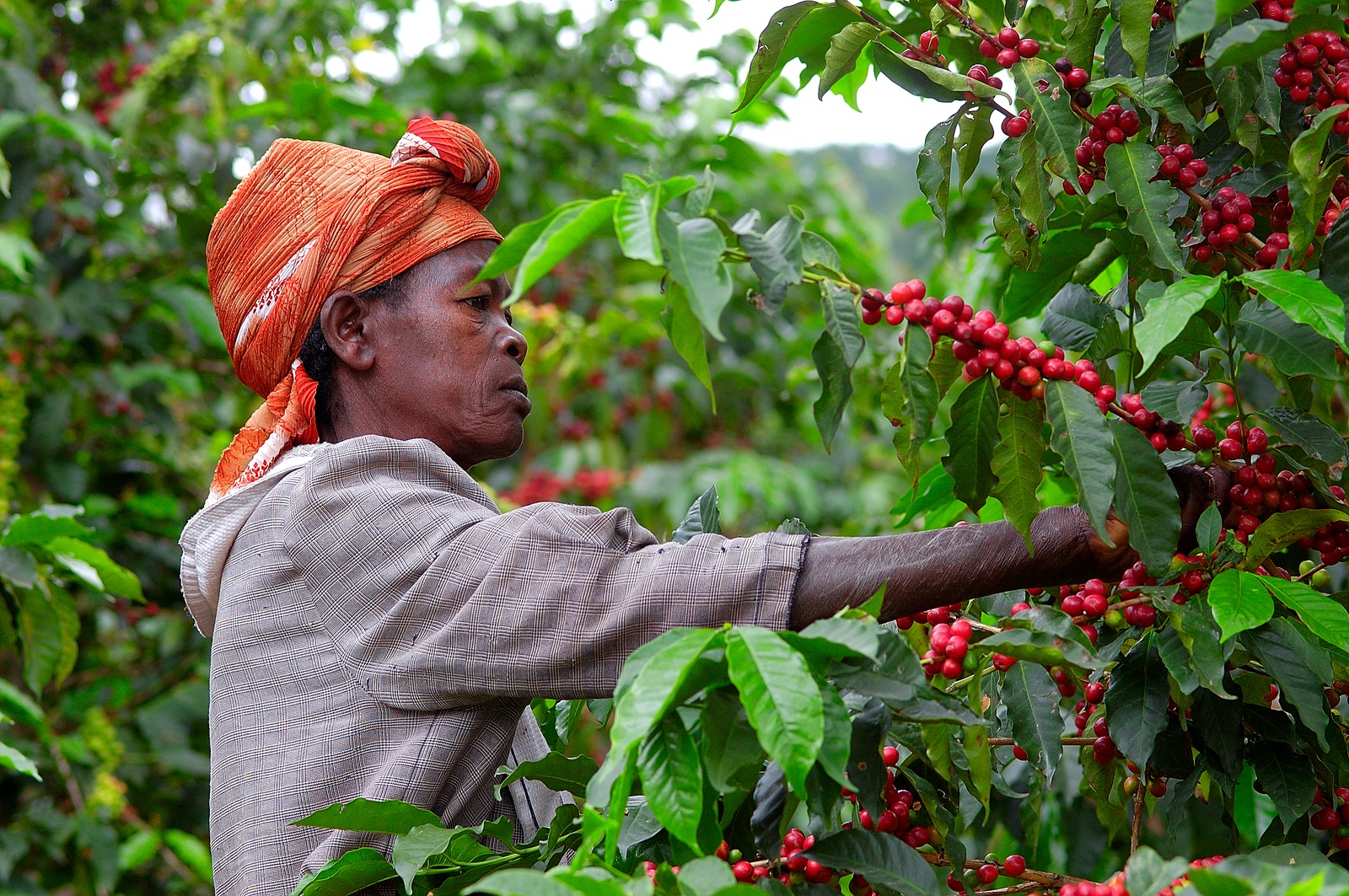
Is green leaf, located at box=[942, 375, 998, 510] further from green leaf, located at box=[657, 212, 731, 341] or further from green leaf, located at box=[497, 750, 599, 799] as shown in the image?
green leaf, located at box=[497, 750, 599, 799]

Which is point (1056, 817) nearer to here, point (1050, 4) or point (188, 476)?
point (1050, 4)

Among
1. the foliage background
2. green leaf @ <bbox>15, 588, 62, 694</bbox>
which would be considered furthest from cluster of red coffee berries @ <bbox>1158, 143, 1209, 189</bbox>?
green leaf @ <bbox>15, 588, 62, 694</bbox>

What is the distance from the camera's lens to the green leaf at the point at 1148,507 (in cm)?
126

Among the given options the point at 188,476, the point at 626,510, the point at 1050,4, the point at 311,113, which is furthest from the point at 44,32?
the point at 626,510

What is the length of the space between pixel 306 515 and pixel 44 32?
121 inches

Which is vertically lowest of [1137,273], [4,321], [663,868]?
[4,321]

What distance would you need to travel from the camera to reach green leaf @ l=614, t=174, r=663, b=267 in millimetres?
1057

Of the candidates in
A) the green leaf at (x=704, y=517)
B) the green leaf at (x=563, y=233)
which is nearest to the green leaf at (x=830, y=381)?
the green leaf at (x=563, y=233)

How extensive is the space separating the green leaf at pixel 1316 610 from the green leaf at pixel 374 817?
2.72 feet

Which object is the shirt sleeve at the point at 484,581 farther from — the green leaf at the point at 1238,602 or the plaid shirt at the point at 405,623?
the green leaf at the point at 1238,602

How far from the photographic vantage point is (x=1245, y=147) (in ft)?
4.68

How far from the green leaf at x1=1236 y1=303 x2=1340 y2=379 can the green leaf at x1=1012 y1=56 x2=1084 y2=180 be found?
193 mm

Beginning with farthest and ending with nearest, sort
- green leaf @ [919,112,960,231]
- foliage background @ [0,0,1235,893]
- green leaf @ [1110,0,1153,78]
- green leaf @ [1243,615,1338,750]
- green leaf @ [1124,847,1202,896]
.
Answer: foliage background @ [0,0,1235,893] < green leaf @ [919,112,960,231] < green leaf @ [1110,0,1153,78] < green leaf @ [1243,615,1338,750] < green leaf @ [1124,847,1202,896]

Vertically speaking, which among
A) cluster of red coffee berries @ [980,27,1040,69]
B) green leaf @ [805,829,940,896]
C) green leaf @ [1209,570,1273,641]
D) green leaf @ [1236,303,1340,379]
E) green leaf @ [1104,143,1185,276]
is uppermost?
cluster of red coffee berries @ [980,27,1040,69]
